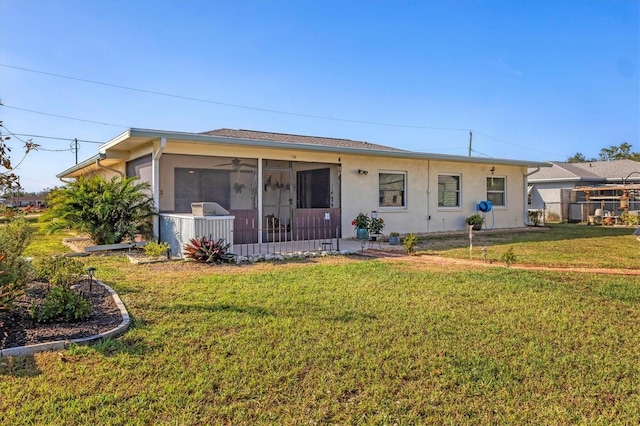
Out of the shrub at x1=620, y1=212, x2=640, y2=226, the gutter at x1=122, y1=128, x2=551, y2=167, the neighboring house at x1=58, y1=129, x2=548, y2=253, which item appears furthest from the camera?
the shrub at x1=620, y1=212, x2=640, y2=226

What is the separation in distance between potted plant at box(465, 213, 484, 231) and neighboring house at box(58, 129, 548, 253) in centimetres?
29

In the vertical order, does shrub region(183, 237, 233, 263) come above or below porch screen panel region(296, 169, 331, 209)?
below

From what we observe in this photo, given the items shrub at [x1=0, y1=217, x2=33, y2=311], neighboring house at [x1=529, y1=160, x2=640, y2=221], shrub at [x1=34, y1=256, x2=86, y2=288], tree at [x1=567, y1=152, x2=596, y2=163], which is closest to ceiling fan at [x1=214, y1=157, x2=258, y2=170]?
shrub at [x1=0, y1=217, x2=33, y2=311]

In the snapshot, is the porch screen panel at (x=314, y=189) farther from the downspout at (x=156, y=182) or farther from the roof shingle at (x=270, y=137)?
the downspout at (x=156, y=182)

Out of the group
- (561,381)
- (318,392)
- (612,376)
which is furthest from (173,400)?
(612,376)

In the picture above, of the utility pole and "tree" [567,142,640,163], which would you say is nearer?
the utility pole

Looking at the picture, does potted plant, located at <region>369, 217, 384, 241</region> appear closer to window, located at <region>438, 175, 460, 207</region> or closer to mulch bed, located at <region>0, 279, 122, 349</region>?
window, located at <region>438, 175, 460, 207</region>

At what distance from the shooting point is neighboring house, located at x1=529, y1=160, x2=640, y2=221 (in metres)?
22.3

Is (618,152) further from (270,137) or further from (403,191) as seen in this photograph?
(270,137)

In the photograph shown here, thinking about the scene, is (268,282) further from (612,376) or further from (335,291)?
(612,376)

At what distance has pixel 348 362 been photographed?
10.9 feet

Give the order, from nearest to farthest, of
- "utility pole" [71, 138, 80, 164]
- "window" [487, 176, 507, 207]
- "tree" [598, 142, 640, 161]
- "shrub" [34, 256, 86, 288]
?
1. "shrub" [34, 256, 86, 288]
2. "window" [487, 176, 507, 207]
3. "utility pole" [71, 138, 80, 164]
4. "tree" [598, 142, 640, 161]

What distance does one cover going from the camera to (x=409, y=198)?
13.8m

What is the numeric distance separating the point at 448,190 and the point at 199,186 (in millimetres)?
8555
